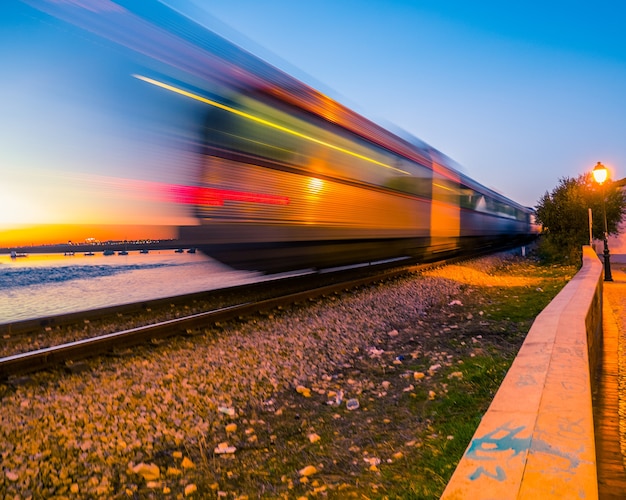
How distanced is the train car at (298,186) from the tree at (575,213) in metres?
13.4

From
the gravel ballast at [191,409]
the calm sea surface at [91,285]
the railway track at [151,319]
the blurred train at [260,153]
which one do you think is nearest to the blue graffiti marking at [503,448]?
the gravel ballast at [191,409]

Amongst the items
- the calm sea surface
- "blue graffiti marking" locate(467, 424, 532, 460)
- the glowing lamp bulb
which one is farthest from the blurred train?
the glowing lamp bulb

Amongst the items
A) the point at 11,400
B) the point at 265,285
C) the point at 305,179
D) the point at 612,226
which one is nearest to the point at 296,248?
the point at 305,179

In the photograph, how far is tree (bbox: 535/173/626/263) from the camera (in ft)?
71.7

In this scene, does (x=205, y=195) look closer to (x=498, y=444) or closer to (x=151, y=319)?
(x=151, y=319)

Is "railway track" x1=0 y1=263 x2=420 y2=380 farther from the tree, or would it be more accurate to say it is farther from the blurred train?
the tree

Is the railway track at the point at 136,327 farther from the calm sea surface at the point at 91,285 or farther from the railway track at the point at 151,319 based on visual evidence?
the calm sea surface at the point at 91,285

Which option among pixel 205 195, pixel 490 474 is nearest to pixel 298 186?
pixel 205 195

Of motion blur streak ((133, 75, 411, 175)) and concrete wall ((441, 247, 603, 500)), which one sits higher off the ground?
motion blur streak ((133, 75, 411, 175))

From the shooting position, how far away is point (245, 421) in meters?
3.96

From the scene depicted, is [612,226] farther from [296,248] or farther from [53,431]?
[53,431]

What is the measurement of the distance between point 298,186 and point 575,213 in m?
19.0

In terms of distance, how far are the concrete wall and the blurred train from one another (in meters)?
4.48

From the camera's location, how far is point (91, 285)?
36.1 ft
